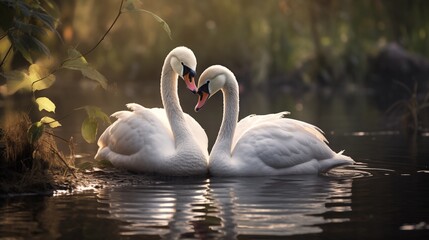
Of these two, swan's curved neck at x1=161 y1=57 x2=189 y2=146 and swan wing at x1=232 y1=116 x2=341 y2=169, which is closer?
swan wing at x1=232 y1=116 x2=341 y2=169

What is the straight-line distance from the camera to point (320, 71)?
3300cm

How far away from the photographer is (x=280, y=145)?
1041 cm

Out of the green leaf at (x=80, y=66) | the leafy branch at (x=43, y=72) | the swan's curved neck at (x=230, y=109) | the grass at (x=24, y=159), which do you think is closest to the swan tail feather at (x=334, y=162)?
the swan's curved neck at (x=230, y=109)

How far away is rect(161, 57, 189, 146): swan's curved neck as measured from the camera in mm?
10773

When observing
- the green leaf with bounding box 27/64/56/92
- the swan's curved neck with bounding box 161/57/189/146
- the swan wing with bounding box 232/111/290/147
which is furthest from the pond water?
the green leaf with bounding box 27/64/56/92

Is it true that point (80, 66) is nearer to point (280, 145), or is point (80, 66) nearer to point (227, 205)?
point (227, 205)

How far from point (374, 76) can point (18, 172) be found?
26304mm

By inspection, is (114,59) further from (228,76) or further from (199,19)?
(228,76)

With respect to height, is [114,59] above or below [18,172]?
above

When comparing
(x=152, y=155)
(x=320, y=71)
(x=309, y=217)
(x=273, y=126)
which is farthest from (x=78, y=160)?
(x=320, y=71)

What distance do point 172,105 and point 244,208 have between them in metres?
3.28

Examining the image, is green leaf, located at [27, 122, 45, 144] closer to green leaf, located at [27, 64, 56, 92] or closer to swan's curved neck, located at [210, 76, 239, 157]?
green leaf, located at [27, 64, 56, 92]

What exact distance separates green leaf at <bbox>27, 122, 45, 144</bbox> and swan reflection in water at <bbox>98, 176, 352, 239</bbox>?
80cm

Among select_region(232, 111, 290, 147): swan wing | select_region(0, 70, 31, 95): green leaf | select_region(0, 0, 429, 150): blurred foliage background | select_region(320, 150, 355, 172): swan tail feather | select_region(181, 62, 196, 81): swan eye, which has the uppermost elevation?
select_region(0, 0, 429, 150): blurred foliage background
